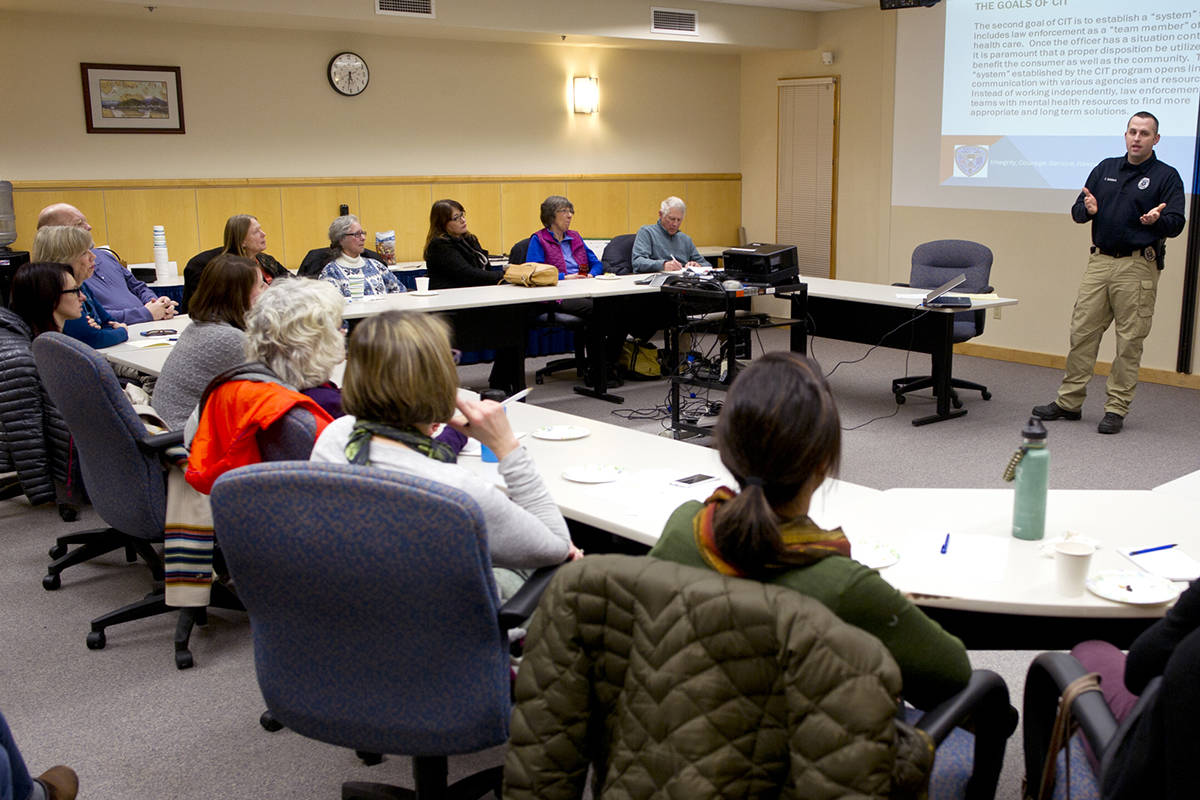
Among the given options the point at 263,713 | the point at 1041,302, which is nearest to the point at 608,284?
the point at 1041,302

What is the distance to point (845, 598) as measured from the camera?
1.42 metres

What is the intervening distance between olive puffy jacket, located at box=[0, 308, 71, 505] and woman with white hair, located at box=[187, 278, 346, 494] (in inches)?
53.1

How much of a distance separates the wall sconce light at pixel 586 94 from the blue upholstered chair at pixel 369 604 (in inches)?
295

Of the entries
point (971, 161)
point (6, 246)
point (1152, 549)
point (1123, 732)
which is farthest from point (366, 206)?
point (1123, 732)

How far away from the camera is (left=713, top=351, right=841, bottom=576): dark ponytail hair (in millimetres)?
1409

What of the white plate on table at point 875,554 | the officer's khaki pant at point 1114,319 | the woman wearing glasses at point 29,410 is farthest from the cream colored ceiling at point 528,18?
the white plate on table at point 875,554

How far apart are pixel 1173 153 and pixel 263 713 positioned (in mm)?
6241

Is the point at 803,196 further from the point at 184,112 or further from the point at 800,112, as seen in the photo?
the point at 184,112

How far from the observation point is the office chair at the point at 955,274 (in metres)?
6.21

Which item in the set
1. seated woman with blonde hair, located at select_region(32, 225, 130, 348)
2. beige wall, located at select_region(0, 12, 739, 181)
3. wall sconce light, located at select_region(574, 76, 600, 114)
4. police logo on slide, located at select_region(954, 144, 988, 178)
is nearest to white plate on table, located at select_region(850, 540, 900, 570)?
seated woman with blonde hair, located at select_region(32, 225, 130, 348)

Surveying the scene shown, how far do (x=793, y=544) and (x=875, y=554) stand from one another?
0.65 meters

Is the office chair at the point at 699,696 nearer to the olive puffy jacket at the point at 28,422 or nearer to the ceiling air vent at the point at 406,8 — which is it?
the olive puffy jacket at the point at 28,422

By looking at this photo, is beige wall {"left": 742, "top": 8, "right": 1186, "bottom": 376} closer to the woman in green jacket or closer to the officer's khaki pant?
the officer's khaki pant

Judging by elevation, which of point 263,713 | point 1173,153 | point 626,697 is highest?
point 1173,153
